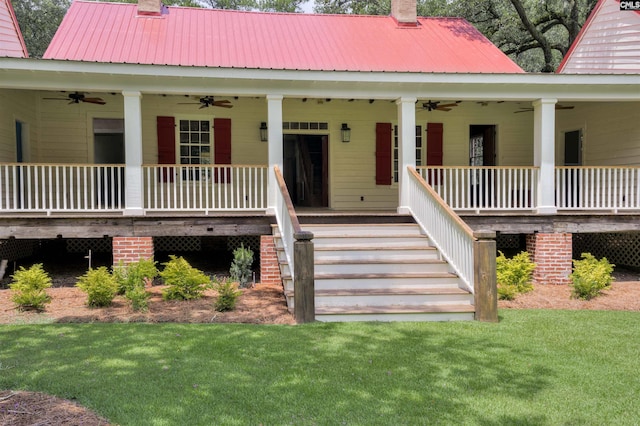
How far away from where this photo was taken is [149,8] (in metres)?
13.2

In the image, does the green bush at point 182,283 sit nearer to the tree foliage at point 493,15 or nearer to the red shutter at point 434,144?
the red shutter at point 434,144

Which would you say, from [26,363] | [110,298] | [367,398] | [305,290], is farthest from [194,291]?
[367,398]

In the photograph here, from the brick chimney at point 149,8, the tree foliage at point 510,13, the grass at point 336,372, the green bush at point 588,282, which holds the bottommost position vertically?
the grass at point 336,372

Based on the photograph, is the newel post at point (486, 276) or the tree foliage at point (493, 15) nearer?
the newel post at point (486, 276)

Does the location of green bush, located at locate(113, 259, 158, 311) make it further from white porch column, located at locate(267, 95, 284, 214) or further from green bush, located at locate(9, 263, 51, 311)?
white porch column, located at locate(267, 95, 284, 214)

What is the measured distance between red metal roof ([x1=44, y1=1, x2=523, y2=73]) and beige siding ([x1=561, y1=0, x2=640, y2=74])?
313cm

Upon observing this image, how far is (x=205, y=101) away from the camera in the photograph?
10.7 metres

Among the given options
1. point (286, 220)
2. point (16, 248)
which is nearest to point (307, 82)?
point (286, 220)

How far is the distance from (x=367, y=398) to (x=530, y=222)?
7.01 m

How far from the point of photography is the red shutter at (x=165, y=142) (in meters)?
11.7

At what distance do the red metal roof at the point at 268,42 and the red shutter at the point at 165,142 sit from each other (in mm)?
1383

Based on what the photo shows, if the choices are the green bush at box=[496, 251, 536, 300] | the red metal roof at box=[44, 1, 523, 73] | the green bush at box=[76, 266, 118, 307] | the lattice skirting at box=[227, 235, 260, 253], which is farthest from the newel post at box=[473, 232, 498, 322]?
the lattice skirting at box=[227, 235, 260, 253]

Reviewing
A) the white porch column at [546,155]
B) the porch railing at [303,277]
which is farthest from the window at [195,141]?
the white porch column at [546,155]

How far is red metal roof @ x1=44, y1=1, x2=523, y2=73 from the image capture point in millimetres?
11609
